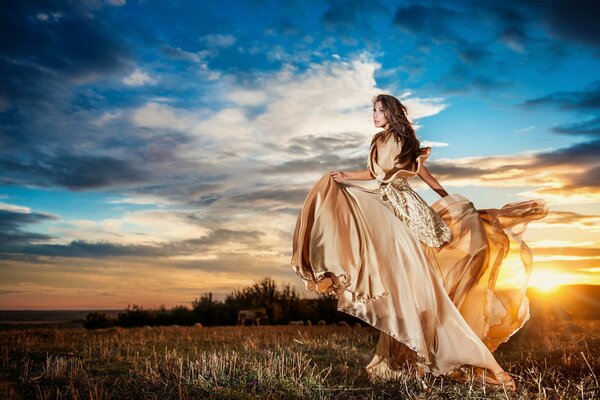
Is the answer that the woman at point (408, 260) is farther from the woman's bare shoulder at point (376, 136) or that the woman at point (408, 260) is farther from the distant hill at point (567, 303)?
the distant hill at point (567, 303)

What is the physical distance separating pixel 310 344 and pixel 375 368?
2.63 m

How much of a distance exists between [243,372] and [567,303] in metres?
15.2

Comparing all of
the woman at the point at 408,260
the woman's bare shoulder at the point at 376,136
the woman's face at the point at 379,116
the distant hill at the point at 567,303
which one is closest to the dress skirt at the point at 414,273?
the woman at the point at 408,260

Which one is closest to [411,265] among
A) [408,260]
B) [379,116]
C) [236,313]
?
[408,260]

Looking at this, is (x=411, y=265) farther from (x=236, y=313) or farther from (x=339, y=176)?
(x=236, y=313)

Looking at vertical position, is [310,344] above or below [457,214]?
below

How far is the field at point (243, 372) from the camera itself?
202 inches

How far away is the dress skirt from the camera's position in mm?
5859

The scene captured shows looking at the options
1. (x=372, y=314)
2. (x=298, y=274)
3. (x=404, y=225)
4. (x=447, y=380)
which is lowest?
(x=447, y=380)

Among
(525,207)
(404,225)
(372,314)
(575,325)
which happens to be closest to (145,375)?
(372,314)

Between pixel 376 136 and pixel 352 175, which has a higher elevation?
pixel 376 136

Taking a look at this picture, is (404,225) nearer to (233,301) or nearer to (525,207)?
(525,207)

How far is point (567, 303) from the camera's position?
1786 cm

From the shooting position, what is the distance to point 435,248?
21.3ft
